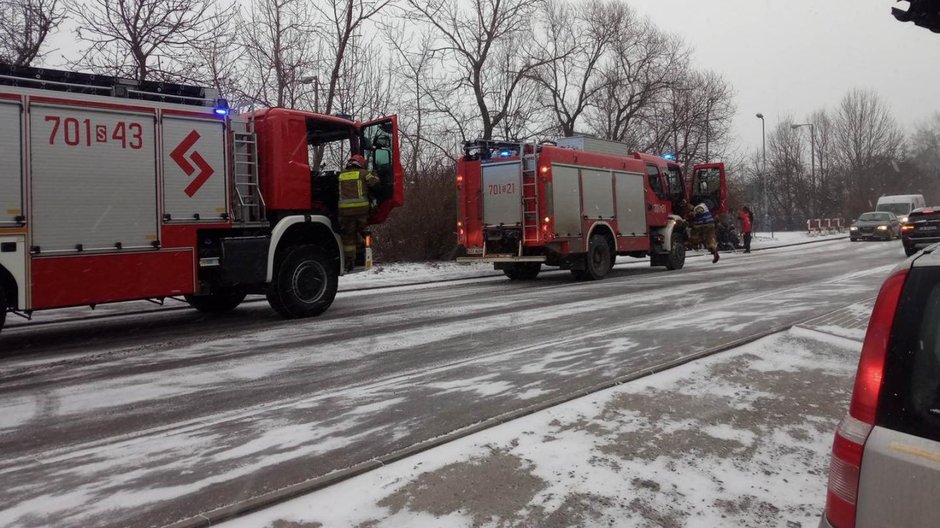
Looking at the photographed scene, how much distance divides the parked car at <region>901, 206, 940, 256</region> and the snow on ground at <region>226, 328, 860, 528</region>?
16.9m

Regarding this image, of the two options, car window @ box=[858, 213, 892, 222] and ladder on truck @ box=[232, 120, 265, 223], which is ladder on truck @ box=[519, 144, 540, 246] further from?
car window @ box=[858, 213, 892, 222]

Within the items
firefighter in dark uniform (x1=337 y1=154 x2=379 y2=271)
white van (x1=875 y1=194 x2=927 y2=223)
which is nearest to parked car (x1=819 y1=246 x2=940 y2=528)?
firefighter in dark uniform (x1=337 y1=154 x2=379 y2=271)

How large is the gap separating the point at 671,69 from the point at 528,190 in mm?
21790

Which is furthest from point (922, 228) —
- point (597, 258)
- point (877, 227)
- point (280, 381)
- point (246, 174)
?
point (280, 381)

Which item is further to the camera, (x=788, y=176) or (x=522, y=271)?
(x=788, y=176)

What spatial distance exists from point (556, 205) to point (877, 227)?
25.9 metres

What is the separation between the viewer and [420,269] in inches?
732

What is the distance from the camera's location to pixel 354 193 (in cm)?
945

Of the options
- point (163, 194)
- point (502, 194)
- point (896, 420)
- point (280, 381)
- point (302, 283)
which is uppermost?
point (502, 194)

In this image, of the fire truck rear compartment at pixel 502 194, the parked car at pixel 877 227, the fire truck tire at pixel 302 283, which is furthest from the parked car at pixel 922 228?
the fire truck tire at pixel 302 283

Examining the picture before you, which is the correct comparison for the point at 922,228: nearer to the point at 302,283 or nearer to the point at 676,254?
the point at 676,254

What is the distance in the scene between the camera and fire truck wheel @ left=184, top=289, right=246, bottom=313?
1023cm

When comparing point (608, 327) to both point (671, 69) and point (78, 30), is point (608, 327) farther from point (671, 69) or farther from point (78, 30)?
point (671, 69)

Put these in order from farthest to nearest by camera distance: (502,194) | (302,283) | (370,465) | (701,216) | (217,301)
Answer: (701,216) → (502,194) → (217,301) → (302,283) → (370,465)
